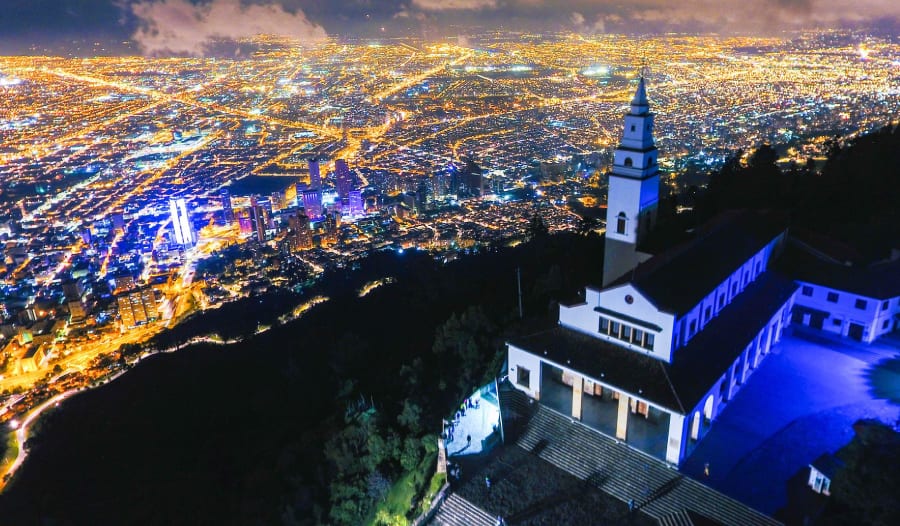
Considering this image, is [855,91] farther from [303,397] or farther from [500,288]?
[303,397]

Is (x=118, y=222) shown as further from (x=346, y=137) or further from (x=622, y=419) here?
(x=622, y=419)

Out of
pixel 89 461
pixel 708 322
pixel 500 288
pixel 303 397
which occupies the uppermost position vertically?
pixel 708 322

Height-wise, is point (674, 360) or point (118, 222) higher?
point (674, 360)

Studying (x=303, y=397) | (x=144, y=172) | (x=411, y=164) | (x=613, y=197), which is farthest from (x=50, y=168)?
(x=613, y=197)

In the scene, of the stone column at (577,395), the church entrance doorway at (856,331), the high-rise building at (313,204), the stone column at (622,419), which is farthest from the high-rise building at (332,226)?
the stone column at (622,419)

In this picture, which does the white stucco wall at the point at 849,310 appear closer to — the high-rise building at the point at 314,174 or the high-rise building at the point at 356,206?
the high-rise building at the point at 356,206

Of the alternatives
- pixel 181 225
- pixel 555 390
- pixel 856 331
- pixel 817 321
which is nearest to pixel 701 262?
pixel 555 390

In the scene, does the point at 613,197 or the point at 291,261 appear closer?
the point at 613,197
